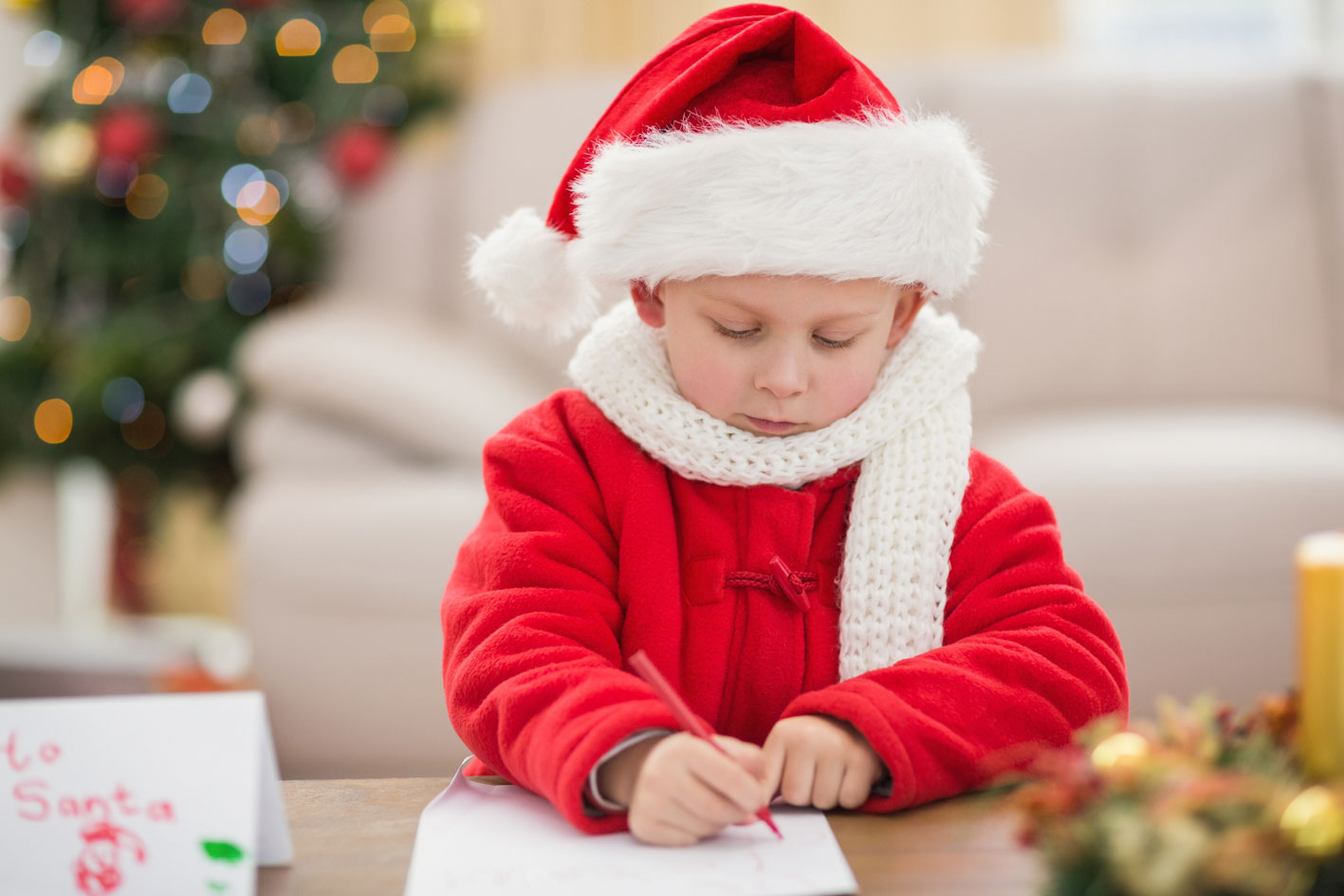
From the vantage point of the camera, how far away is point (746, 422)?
0.84 meters

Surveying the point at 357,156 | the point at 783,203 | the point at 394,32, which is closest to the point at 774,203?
the point at 783,203

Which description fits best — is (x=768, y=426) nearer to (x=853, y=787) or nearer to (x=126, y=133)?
(x=853, y=787)

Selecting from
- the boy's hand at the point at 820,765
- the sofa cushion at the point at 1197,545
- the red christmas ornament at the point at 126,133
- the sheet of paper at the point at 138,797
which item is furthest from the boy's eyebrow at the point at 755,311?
the red christmas ornament at the point at 126,133

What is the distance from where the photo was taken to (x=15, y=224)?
2504 mm

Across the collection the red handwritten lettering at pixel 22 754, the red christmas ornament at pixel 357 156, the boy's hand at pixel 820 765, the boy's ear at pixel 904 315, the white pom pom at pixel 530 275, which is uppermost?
the red christmas ornament at pixel 357 156

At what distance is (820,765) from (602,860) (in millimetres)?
130

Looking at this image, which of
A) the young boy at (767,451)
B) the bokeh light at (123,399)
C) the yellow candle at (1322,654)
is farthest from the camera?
the bokeh light at (123,399)

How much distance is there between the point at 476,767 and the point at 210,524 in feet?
6.24

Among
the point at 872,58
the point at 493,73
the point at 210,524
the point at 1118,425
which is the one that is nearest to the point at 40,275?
the point at 210,524

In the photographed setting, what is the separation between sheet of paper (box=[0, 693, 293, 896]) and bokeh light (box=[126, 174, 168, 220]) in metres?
2.05

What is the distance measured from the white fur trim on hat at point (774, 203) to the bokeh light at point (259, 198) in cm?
178

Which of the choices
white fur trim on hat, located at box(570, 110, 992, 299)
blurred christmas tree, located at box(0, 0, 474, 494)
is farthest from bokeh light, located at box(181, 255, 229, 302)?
white fur trim on hat, located at box(570, 110, 992, 299)

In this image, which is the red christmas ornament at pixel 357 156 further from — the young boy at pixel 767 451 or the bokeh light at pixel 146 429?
the young boy at pixel 767 451

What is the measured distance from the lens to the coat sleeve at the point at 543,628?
65 centimetres
